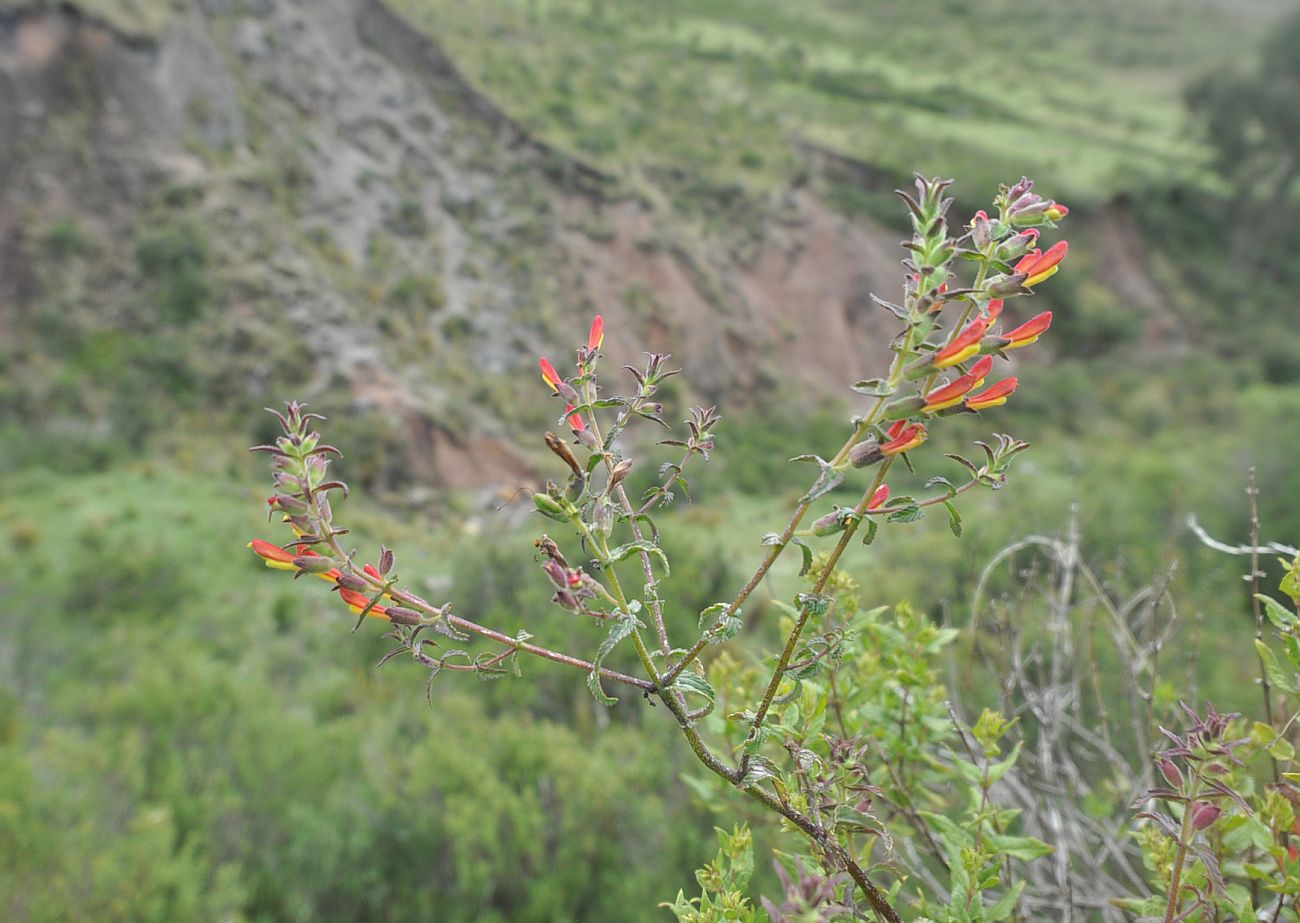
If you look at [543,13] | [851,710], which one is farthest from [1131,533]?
[543,13]

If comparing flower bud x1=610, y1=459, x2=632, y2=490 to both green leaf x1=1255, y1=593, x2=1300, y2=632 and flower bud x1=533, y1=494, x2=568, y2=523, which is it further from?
green leaf x1=1255, y1=593, x2=1300, y2=632

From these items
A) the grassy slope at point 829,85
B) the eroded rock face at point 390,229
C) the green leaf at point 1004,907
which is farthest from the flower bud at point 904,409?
the grassy slope at point 829,85

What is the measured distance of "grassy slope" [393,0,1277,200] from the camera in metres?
14.4

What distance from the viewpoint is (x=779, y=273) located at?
14.5 m

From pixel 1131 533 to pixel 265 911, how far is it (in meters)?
6.24

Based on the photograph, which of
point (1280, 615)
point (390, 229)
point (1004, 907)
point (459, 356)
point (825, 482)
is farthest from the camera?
point (390, 229)

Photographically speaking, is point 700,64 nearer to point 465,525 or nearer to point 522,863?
point 465,525

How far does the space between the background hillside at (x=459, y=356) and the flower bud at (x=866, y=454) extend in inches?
54.1

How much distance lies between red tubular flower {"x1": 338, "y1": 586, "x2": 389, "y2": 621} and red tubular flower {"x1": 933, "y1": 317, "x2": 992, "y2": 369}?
53 centimetres

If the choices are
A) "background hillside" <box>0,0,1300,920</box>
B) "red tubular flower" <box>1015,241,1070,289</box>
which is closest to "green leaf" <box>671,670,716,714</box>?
"red tubular flower" <box>1015,241,1070,289</box>

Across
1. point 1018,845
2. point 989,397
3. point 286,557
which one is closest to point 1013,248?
point 989,397

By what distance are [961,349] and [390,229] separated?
12.0 m

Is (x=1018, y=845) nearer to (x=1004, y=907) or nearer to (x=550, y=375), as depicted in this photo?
(x=1004, y=907)

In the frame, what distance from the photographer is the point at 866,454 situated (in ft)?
2.18
